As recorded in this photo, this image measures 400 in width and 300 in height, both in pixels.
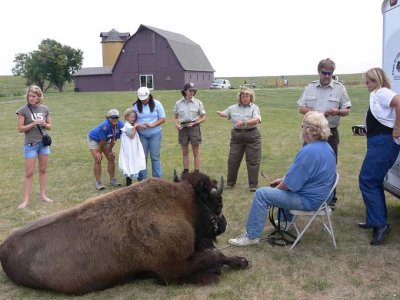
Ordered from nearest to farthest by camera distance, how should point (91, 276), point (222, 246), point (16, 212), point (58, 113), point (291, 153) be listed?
1. point (91, 276)
2. point (222, 246)
3. point (16, 212)
4. point (291, 153)
5. point (58, 113)

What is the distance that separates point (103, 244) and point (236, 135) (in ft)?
14.4

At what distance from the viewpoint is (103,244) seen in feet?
14.2

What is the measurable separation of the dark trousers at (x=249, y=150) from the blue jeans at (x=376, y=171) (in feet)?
9.49

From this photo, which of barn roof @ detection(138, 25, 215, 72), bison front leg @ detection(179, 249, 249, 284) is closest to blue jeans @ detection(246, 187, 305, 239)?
bison front leg @ detection(179, 249, 249, 284)

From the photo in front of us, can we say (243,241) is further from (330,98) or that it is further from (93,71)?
(93,71)

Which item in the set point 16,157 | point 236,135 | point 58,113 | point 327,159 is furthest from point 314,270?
point 58,113

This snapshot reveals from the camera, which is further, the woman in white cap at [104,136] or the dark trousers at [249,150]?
the woman in white cap at [104,136]

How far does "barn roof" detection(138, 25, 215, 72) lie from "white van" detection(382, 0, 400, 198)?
1599 inches

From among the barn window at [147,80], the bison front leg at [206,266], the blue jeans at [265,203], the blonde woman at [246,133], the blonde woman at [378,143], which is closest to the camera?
the bison front leg at [206,266]

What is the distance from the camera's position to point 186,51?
50.6m

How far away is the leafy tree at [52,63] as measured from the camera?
50.3 metres

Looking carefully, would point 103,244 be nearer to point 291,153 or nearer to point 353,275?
point 353,275

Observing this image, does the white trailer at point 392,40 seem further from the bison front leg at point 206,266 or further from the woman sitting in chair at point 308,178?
the bison front leg at point 206,266

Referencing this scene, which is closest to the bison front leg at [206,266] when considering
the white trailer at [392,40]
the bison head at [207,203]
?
the bison head at [207,203]
